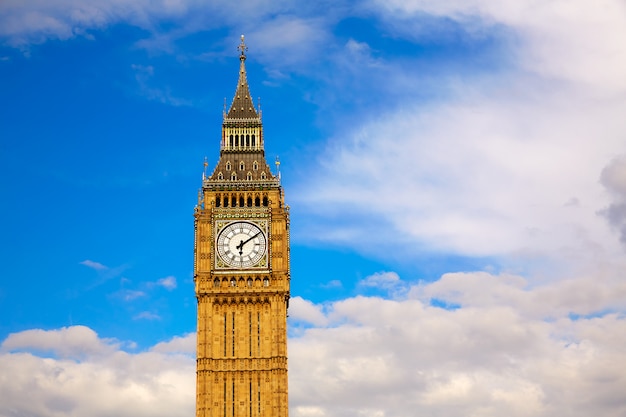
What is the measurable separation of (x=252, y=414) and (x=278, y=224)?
64.6 ft

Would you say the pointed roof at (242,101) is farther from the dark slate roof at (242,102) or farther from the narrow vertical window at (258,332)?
the narrow vertical window at (258,332)

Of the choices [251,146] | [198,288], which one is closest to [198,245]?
[198,288]

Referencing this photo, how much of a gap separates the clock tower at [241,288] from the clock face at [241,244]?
102mm

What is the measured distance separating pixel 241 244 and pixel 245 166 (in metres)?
9.18

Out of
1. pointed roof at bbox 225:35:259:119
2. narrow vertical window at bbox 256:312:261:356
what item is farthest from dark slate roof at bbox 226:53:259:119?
narrow vertical window at bbox 256:312:261:356

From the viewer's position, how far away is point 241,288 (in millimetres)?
117188

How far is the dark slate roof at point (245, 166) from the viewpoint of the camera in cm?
12194

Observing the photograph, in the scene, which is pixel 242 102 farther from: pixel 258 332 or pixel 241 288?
pixel 258 332

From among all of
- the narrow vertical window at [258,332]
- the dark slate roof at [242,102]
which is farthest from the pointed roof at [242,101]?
the narrow vertical window at [258,332]

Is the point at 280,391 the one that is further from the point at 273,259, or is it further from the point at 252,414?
the point at 273,259

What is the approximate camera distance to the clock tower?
114 metres

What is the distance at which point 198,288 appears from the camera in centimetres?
11688

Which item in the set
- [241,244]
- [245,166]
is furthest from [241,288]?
[245,166]

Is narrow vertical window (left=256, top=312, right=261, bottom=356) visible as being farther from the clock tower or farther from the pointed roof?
the pointed roof
